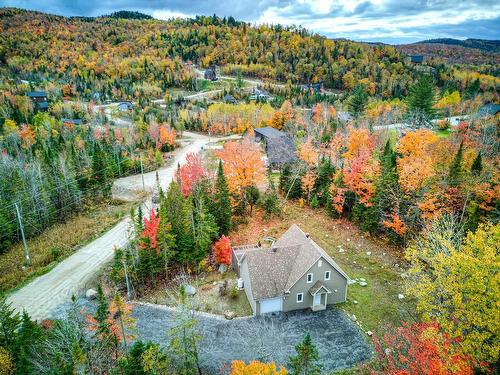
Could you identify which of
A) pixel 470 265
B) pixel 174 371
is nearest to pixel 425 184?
pixel 470 265

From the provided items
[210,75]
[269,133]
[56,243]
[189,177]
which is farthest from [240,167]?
[210,75]

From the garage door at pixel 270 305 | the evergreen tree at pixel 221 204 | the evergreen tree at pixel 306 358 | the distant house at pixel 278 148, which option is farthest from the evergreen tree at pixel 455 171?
the evergreen tree at pixel 306 358

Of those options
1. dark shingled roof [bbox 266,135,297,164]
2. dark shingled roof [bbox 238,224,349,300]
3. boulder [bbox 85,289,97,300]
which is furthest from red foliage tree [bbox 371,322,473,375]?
dark shingled roof [bbox 266,135,297,164]

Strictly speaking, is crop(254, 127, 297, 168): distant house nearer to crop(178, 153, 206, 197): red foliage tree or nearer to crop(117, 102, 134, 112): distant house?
crop(178, 153, 206, 197): red foliage tree

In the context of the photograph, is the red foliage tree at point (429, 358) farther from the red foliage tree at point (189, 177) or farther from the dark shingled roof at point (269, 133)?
the dark shingled roof at point (269, 133)

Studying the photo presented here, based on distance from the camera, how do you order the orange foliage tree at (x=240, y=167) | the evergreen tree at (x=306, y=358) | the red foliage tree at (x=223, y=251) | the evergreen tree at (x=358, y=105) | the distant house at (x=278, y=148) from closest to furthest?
the evergreen tree at (x=306, y=358) < the red foliage tree at (x=223, y=251) < the orange foliage tree at (x=240, y=167) < the distant house at (x=278, y=148) < the evergreen tree at (x=358, y=105)

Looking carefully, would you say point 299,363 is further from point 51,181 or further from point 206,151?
point 206,151
